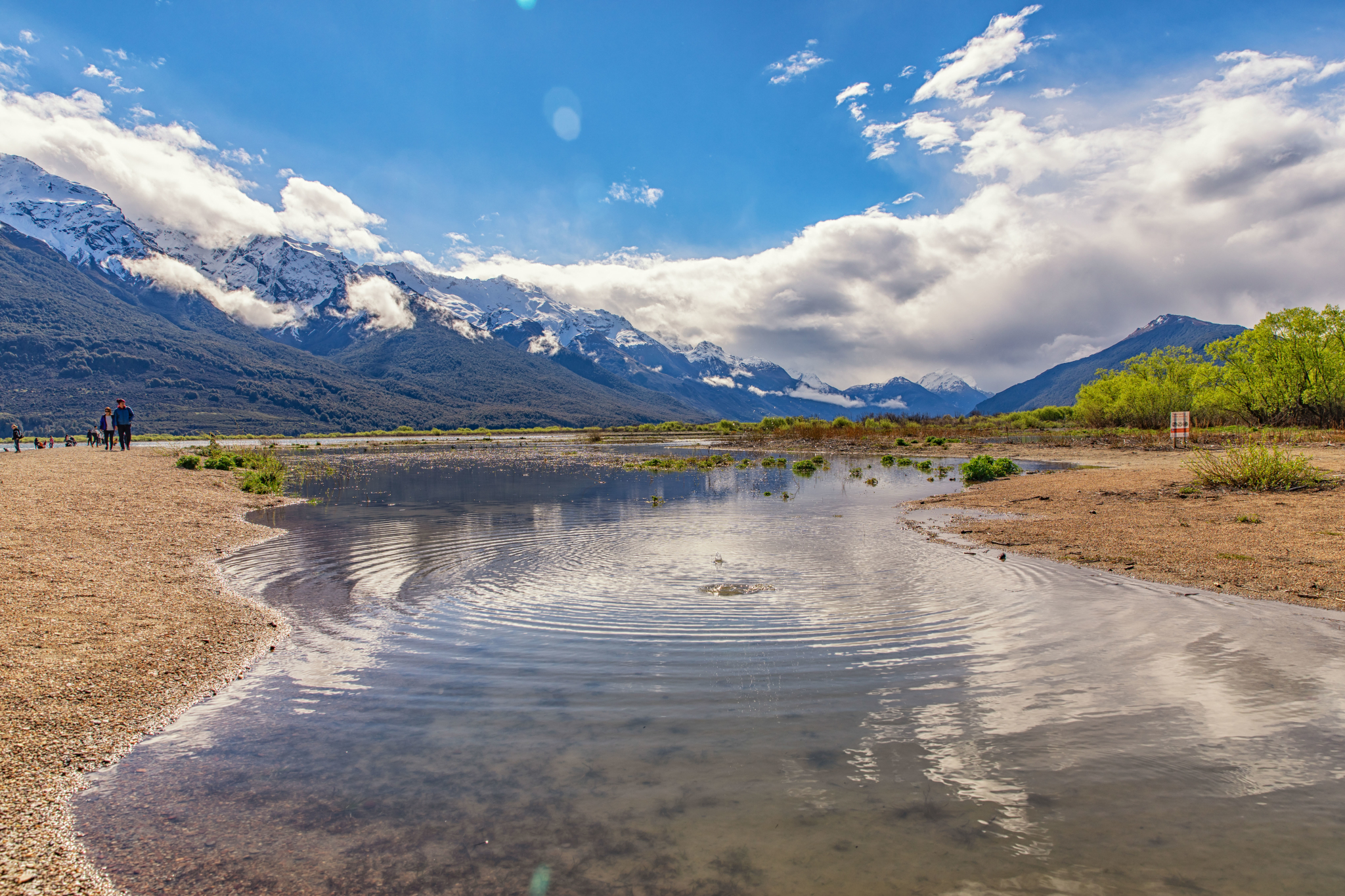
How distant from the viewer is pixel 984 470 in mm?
28672

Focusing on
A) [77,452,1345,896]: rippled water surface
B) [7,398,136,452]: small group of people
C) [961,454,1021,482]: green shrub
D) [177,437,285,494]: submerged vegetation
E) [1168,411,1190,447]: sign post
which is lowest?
[77,452,1345,896]: rippled water surface

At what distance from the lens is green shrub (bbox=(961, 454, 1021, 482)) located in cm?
2866

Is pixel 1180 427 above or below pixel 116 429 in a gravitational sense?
below

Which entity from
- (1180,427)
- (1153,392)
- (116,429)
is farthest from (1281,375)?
(116,429)

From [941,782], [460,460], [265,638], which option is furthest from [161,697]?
[460,460]

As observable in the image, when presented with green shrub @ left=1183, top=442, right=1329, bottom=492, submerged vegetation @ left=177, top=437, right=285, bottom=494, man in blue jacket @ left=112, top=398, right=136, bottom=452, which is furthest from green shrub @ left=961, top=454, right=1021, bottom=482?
man in blue jacket @ left=112, top=398, right=136, bottom=452

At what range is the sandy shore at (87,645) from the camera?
4.19 metres

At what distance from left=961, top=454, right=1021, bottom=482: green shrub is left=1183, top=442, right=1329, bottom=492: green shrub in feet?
30.0

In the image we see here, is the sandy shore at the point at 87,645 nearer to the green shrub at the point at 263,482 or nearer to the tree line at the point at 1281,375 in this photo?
the green shrub at the point at 263,482

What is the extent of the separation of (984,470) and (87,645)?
30.0 m

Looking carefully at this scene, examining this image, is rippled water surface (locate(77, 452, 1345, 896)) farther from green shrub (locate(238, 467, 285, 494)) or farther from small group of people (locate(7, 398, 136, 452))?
small group of people (locate(7, 398, 136, 452))

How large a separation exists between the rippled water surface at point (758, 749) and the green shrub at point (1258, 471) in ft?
39.4

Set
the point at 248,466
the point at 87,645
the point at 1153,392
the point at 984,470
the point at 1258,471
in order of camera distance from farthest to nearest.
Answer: the point at 1153,392
the point at 248,466
the point at 984,470
the point at 1258,471
the point at 87,645

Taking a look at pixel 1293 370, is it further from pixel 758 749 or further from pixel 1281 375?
pixel 758 749
